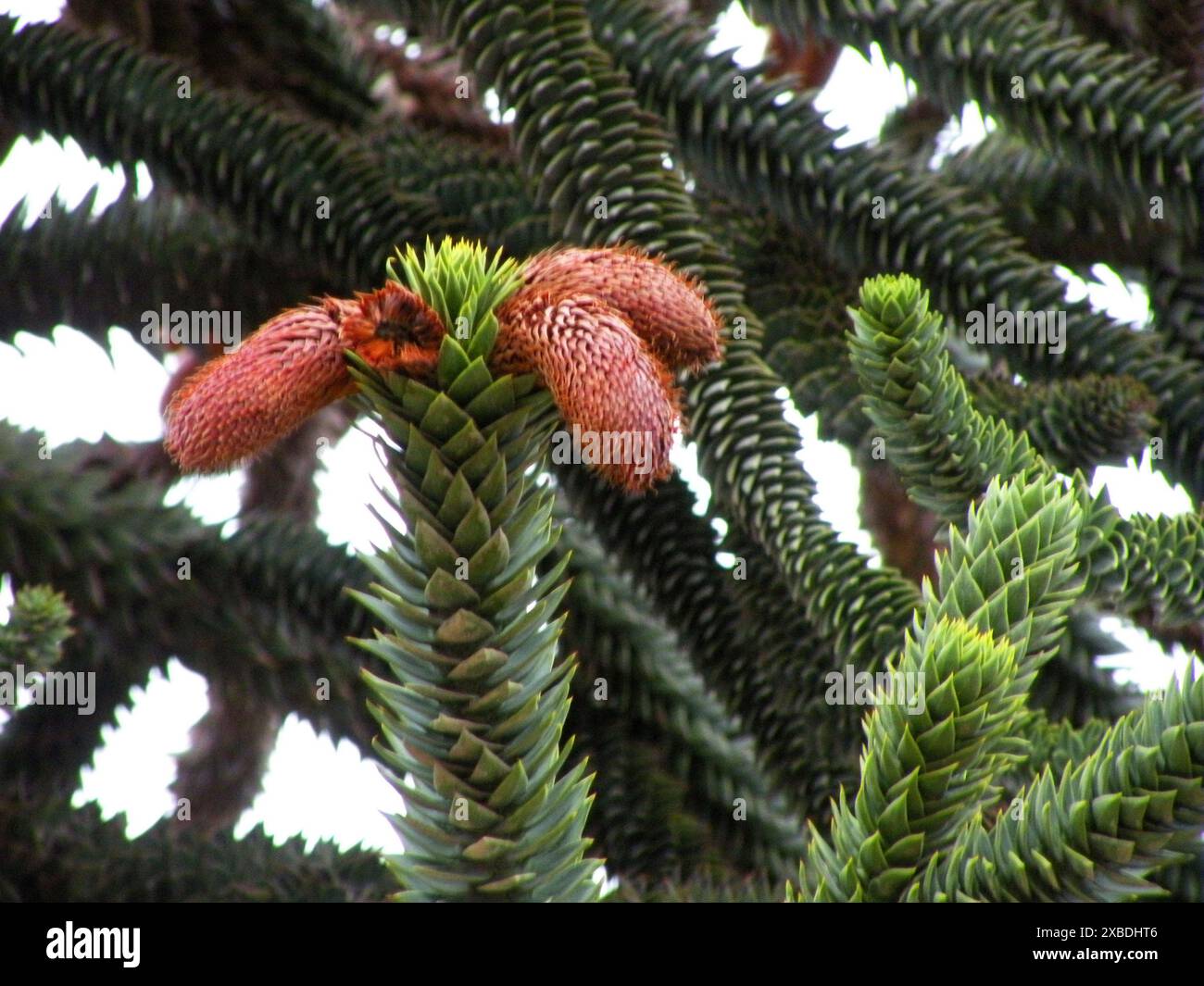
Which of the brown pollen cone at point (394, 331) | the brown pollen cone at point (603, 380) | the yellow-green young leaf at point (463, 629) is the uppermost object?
the brown pollen cone at point (394, 331)

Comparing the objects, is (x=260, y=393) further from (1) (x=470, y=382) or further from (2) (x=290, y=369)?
(1) (x=470, y=382)

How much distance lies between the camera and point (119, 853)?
1.75 metres

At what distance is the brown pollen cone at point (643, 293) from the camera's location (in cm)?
94

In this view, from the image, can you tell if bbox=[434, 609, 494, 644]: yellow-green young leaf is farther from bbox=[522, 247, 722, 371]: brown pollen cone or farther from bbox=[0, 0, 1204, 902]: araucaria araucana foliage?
bbox=[522, 247, 722, 371]: brown pollen cone

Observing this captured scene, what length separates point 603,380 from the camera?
0.81m

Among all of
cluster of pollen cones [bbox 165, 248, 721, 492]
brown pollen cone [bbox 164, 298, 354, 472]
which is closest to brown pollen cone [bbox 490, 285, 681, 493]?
cluster of pollen cones [bbox 165, 248, 721, 492]

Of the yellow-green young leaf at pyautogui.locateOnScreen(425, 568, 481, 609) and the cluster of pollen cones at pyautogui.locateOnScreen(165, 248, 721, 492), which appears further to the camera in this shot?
the yellow-green young leaf at pyautogui.locateOnScreen(425, 568, 481, 609)

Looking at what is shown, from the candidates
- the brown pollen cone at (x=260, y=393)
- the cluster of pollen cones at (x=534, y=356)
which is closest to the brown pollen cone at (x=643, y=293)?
the cluster of pollen cones at (x=534, y=356)

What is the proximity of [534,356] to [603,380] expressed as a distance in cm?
9

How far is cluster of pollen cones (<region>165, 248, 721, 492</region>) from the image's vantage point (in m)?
0.82

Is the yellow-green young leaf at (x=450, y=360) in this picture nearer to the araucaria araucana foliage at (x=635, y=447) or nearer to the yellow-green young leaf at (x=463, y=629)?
the araucaria araucana foliage at (x=635, y=447)

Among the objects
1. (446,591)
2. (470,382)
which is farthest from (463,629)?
(470,382)

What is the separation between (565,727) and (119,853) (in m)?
0.59
